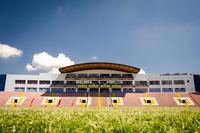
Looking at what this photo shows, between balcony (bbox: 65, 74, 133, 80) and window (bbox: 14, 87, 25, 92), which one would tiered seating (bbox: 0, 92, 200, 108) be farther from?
balcony (bbox: 65, 74, 133, 80)

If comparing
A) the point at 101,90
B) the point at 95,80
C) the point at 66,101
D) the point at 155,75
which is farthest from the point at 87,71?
the point at 155,75

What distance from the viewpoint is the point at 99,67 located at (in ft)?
163

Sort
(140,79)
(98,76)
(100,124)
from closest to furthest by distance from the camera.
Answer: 1. (100,124)
2. (140,79)
3. (98,76)

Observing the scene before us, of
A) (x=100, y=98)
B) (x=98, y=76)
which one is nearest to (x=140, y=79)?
(x=98, y=76)

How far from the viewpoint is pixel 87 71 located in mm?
50125

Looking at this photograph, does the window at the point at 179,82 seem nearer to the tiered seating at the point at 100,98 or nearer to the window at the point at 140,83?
the tiered seating at the point at 100,98

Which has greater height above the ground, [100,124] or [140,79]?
[140,79]

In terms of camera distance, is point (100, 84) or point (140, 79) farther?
point (140, 79)

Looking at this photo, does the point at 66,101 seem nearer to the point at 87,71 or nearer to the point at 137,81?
the point at 87,71

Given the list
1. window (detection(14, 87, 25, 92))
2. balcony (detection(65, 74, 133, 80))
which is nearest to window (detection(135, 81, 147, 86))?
balcony (detection(65, 74, 133, 80))

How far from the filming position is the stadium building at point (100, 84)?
4247cm

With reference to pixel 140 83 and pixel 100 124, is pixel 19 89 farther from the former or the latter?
pixel 100 124

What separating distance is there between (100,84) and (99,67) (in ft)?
20.0

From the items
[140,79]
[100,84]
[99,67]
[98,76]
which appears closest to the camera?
[100,84]
